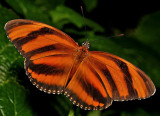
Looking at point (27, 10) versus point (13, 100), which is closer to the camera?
point (13, 100)

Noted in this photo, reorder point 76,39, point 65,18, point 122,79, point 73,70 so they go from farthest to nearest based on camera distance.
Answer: point 65,18
point 76,39
point 73,70
point 122,79

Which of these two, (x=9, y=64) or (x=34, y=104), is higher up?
(x=9, y=64)

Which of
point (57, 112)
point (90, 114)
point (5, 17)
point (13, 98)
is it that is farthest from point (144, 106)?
point (5, 17)

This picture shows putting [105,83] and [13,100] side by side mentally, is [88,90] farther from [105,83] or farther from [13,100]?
[13,100]

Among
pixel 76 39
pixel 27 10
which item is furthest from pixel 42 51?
pixel 27 10

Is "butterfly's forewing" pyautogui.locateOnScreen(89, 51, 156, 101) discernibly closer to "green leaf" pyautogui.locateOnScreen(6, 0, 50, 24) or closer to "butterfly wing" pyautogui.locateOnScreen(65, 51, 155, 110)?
"butterfly wing" pyautogui.locateOnScreen(65, 51, 155, 110)

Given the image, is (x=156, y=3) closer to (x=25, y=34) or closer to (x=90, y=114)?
(x=90, y=114)

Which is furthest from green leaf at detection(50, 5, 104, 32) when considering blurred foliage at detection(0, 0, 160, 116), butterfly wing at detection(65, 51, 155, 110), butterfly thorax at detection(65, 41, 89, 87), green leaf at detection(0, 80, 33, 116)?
green leaf at detection(0, 80, 33, 116)
